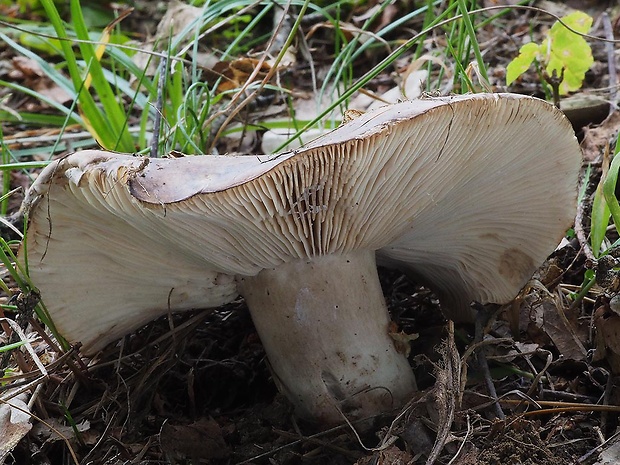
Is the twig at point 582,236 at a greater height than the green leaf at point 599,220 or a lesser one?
lesser

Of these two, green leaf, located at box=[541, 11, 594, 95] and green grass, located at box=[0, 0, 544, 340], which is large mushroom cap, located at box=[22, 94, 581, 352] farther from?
green leaf, located at box=[541, 11, 594, 95]

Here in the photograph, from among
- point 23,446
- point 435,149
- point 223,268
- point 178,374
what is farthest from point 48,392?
point 435,149

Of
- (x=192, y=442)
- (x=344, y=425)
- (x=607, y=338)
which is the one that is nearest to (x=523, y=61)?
(x=607, y=338)

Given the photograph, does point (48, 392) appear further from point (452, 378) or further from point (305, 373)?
point (452, 378)

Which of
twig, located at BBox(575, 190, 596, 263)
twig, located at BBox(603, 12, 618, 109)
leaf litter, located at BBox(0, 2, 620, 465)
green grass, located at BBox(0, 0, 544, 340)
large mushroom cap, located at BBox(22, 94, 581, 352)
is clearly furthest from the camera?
twig, located at BBox(603, 12, 618, 109)

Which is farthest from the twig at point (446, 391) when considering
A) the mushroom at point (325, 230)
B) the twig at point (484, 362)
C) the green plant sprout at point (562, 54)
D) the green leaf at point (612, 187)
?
the green plant sprout at point (562, 54)

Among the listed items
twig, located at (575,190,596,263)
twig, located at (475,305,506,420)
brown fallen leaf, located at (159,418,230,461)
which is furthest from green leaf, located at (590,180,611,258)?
brown fallen leaf, located at (159,418,230,461)

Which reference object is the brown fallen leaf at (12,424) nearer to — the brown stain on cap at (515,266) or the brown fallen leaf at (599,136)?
the brown stain on cap at (515,266)
